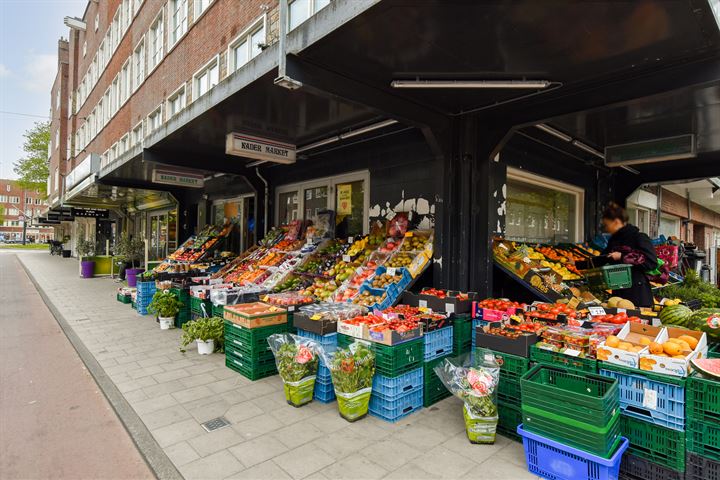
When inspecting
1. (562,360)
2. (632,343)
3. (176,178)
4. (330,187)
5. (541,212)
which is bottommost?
(562,360)

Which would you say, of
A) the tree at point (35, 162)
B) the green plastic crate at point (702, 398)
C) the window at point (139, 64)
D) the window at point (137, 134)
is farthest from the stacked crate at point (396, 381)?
the tree at point (35, 162)

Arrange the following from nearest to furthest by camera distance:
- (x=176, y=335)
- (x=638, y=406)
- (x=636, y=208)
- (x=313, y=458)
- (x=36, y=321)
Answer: (x=638, y=406)
(x=313, y=458)
(x=176, y=335)
(x=36, y=321)
(x=636, y=208)

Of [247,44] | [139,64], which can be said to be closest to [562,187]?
[247,44]

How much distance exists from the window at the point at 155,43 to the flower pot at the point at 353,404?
1739 centimetres

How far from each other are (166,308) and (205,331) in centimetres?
212

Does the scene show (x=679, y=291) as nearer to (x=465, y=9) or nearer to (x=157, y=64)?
(x=465, y=9)

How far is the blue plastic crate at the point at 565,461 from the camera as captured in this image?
2.68 m

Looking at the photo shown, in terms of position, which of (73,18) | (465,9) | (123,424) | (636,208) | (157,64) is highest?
(73,18)

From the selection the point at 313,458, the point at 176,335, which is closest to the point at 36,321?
the point at 176,335

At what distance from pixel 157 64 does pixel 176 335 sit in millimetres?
13922

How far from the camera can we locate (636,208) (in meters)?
11.4

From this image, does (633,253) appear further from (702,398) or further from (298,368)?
(298,368)

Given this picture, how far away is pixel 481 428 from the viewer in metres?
3.36

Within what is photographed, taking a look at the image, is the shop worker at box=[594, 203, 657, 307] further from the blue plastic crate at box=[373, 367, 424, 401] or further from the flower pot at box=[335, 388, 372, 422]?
the flower pot at box=[335, 388, 372, 422]
